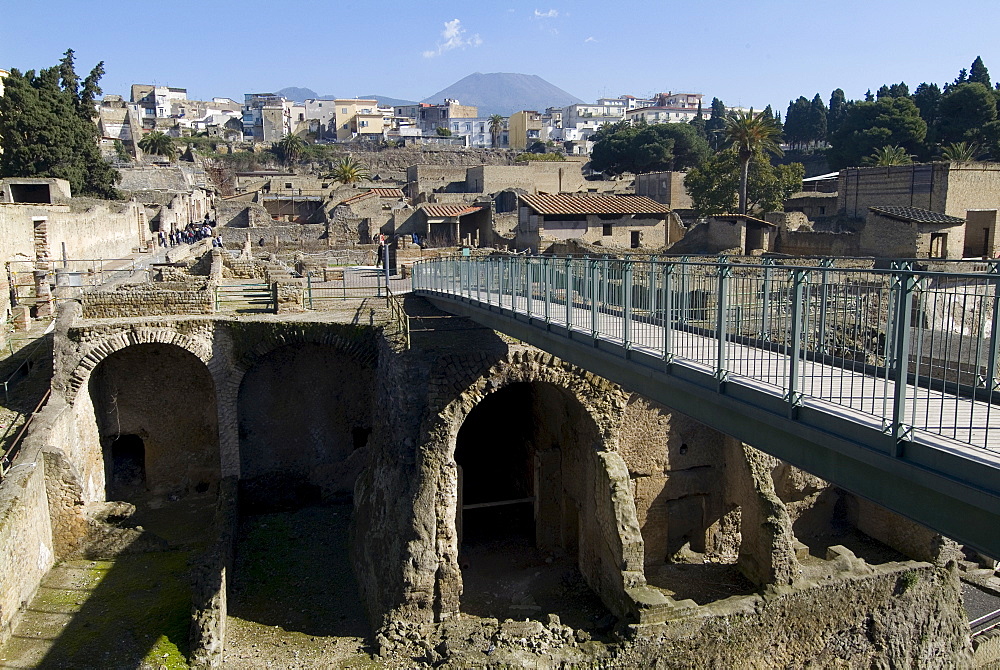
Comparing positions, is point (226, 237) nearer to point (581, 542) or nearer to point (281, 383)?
point (281, 383)

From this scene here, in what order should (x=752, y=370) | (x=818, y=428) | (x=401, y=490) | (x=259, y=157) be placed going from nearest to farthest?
(x=818, y=428) → (x=752, y=370) → (x=401, y=490) → (x=259, y=157)

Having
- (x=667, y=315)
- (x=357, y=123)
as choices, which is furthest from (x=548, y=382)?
(x=357, y=123)

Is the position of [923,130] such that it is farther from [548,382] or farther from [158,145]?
[158,145]

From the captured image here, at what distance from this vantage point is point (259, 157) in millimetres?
73250

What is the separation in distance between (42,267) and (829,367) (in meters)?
24.0

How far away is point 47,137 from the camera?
3528 centimetres

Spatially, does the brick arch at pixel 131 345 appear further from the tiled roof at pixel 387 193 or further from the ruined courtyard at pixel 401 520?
the tiled roof at pixel 387 193

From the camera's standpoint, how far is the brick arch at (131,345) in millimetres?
16406

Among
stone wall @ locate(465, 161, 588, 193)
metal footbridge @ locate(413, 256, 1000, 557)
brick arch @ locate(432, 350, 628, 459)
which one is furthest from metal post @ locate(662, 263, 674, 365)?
stone wall @ locate(465, 161, 588, 193)

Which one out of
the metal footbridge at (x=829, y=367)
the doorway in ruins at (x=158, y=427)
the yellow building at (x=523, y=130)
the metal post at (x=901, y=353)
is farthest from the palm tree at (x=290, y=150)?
the metal post at (x=901, y=353)

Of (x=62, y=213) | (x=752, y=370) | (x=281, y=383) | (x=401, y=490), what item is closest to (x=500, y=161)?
(x=62, y=213)

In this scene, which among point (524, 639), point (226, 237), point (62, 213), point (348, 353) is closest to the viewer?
point (524, 639)

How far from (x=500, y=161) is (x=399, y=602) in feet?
218

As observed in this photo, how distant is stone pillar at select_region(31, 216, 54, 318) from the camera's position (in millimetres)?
21594
